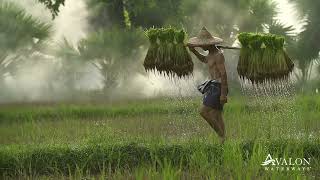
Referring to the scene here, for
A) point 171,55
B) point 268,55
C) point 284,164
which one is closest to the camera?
point 284,164

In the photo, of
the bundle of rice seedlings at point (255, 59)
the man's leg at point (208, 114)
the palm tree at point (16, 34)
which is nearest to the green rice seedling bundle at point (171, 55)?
the man's leg at point (208, 114)

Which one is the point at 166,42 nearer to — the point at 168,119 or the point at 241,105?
the point at 168,119

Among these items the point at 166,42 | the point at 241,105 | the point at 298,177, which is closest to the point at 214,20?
the point at 241,105

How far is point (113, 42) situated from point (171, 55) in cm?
1366

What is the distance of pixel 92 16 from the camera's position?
23.7 meters

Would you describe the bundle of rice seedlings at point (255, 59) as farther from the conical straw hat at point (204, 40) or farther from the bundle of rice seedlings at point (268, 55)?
the conical straw hat at point (204, 40)

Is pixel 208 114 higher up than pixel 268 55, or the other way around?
pixel 268 55

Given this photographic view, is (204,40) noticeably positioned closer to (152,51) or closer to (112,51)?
(152,51)

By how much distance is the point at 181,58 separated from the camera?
771 cm

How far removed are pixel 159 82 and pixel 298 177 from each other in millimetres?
19430

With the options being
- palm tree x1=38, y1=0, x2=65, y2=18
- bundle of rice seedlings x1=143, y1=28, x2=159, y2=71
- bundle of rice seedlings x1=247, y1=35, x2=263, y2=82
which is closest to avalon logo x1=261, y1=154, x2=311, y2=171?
bundle of rice seedlings x1=247, y1=35, x2=263, y2=82

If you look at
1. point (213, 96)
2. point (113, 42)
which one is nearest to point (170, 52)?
point (213, 96)

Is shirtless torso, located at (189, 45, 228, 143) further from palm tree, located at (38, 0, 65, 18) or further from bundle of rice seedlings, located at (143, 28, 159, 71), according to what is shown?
palm tree, located at (38, 0, 65, 18)

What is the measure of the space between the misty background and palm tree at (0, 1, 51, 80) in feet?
0.12
